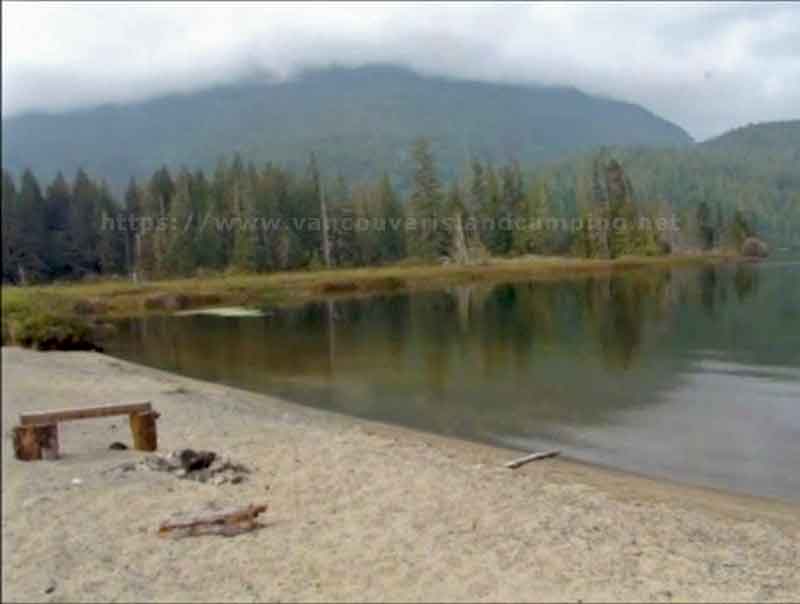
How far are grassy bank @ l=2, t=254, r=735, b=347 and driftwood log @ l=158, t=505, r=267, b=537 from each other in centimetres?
231

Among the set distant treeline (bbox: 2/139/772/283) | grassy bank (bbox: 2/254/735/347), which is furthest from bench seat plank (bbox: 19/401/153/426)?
distant treeline (bbox: 2/139/772/283)

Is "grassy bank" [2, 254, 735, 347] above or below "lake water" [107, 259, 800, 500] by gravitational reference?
above

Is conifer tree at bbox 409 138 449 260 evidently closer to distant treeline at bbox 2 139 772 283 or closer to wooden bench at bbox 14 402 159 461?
distant treeline at bbox 2 139 772 283

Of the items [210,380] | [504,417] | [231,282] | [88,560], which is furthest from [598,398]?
[231,282]

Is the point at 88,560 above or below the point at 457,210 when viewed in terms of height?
below

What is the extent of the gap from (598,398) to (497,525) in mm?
13799

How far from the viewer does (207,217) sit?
85750 millimetres

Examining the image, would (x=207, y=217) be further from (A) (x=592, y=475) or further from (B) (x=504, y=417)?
(A) (x=592, y=475)

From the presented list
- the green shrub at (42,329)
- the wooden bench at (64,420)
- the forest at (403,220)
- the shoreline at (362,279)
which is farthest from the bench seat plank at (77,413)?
the forest at (403,220)

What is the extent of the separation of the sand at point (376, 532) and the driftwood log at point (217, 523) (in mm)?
139

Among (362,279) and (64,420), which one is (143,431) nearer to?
(64,420)

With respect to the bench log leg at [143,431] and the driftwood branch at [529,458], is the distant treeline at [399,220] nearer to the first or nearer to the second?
the driftwood branch at [529,458]

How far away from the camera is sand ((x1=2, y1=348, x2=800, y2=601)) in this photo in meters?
7.20

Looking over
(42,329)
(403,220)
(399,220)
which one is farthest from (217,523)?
(403,220)
